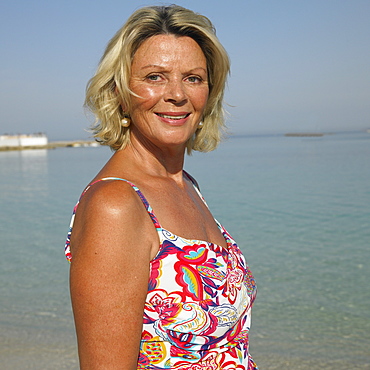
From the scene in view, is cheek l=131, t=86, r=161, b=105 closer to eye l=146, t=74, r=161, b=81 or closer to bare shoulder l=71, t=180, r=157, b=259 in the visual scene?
eye l=146, t=74, r=161, b=81

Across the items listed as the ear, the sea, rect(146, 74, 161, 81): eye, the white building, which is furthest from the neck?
the white building

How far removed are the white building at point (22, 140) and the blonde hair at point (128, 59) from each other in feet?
305

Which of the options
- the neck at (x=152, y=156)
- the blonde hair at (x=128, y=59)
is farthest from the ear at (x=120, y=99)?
the neck at (x=152, y=156)

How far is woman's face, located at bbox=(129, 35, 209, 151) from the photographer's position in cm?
171

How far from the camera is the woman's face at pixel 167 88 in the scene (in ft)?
5.62

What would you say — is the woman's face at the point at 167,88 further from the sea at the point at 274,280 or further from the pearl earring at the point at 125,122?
the sea at the point at 274,280

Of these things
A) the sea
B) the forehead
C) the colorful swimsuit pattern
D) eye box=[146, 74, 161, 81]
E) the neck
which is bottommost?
the sea

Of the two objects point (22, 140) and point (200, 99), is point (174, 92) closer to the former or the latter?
point (200, 99)

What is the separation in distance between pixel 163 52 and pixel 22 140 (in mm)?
95233

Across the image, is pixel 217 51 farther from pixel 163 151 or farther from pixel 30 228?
pixel 30 228

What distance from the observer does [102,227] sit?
133 cm

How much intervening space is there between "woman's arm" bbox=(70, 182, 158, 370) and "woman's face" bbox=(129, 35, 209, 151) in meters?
0.48

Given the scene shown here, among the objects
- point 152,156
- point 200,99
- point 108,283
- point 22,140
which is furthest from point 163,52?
point 22,140

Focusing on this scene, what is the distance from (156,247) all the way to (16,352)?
4.53 m
